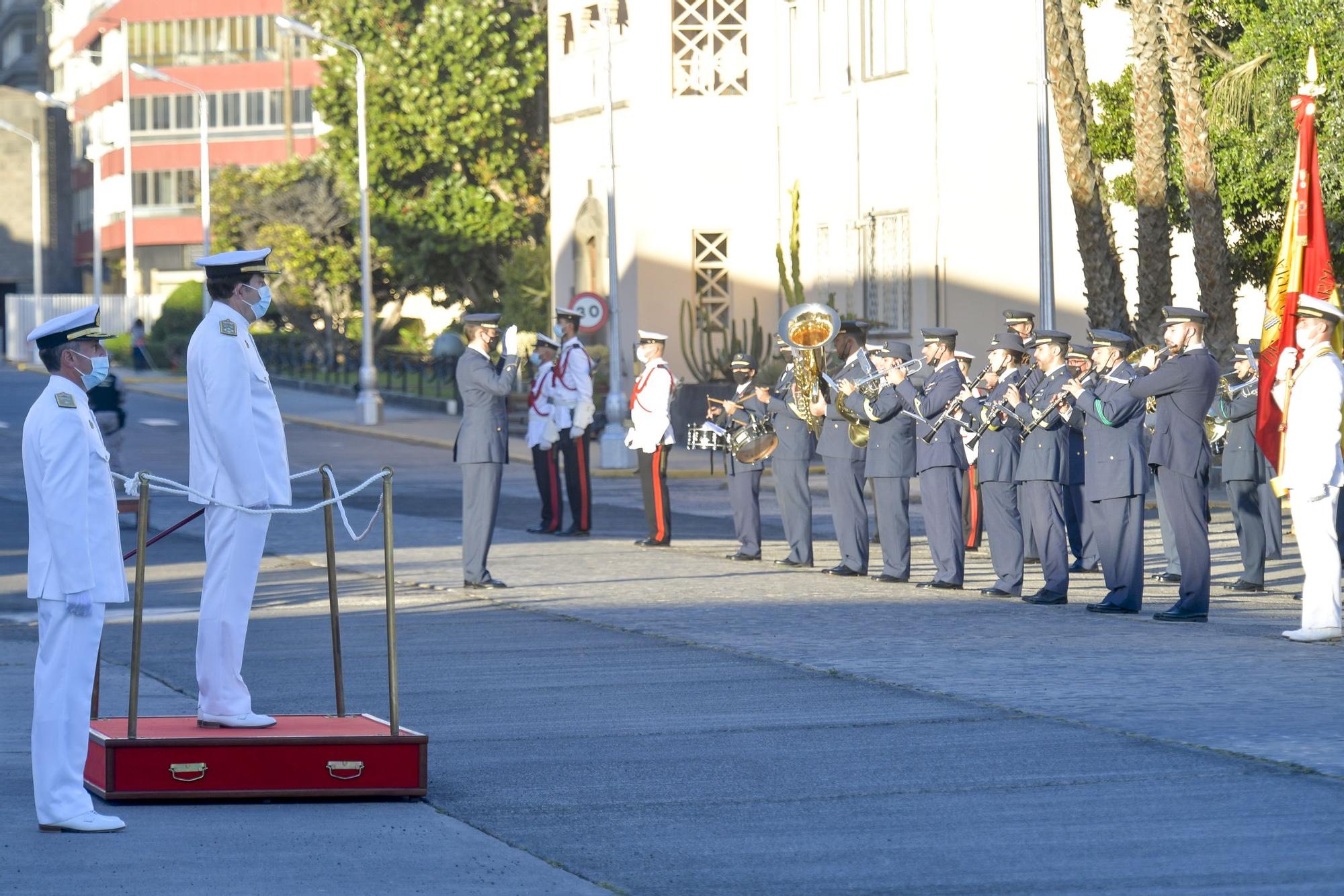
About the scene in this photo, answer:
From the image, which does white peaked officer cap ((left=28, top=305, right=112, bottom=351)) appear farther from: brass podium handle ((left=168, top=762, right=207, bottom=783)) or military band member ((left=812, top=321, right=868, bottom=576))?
military band member ((left=812, top=321, right=868, bottom=576))

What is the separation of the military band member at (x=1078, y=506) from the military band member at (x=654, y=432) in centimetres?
368

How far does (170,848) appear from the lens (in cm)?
717

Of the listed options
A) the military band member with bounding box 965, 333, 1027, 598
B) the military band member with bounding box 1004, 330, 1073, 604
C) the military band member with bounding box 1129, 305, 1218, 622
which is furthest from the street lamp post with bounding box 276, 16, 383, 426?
the military band member with bounding box 1129, 305, 1218, 622

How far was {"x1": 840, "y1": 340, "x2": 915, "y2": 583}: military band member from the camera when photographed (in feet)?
51.5

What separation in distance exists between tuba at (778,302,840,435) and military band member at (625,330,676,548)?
2.14m

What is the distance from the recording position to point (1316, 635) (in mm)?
11938

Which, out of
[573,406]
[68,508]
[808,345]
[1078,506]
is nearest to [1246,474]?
[1078,506]

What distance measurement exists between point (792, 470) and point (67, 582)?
410 inches

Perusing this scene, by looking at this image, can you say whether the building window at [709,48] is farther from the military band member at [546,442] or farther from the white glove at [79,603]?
the white glove at [79,603]

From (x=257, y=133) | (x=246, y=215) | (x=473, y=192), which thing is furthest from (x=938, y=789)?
(x=257, y=133)

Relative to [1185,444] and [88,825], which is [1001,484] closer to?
[1185,444]

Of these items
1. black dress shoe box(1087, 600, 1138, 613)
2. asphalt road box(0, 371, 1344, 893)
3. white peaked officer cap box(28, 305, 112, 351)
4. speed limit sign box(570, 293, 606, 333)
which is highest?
speed limit sign box(570, 293, 606, 333)

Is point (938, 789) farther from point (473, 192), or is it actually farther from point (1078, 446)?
point (473, 192)

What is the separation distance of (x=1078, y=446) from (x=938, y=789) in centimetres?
809
